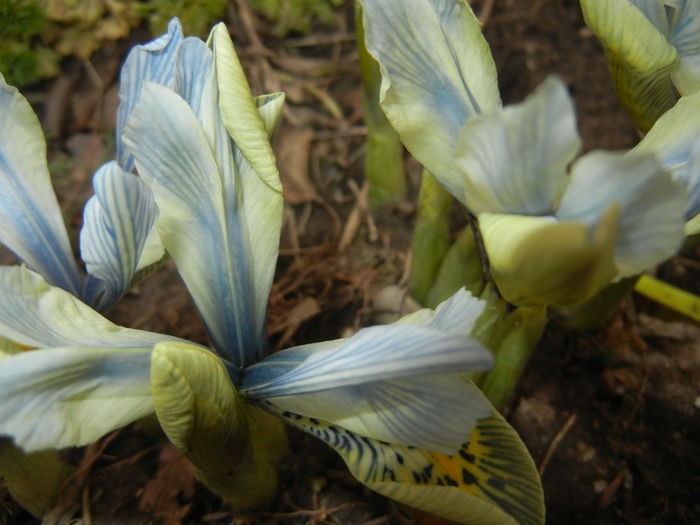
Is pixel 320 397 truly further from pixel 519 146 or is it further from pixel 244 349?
pixel 519 146

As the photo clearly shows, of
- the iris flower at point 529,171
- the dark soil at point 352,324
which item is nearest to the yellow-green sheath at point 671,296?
the dark soil at point 352,324

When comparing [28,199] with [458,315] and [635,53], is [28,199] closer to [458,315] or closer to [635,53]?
[458,315]

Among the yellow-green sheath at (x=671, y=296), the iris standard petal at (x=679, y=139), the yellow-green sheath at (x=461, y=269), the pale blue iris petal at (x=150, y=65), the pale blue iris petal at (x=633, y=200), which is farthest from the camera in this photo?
the yellow-green sheath at (x=671, y=296)

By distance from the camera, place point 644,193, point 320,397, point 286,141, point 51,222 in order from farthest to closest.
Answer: point 286,141 < point 51,222 < point 320,397 < point 644,193

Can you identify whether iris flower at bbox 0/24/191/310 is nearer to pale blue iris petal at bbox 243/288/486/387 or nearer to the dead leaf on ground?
pale blue iris petal at bbox 243/288/486/387

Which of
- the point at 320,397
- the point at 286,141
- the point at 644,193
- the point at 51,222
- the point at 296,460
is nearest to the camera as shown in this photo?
the point at 644,193

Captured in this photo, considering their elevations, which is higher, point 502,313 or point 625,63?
point 625,63

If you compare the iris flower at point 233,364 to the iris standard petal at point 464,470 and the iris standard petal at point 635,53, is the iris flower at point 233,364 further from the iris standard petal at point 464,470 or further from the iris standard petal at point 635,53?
the iris standard petal at point 635,53

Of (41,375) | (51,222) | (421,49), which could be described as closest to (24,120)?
(51,222)
